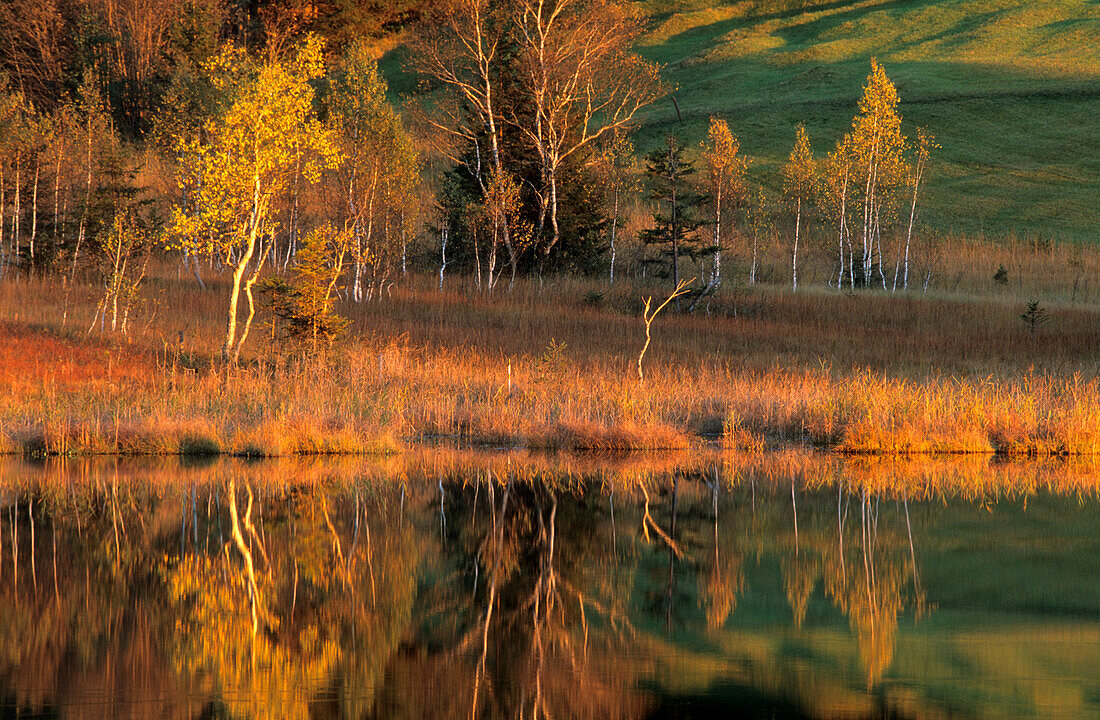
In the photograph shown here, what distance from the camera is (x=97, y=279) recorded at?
142ft

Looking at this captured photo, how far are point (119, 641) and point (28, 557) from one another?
3.53 m

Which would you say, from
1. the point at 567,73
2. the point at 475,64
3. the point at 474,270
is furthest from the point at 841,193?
the point at 475,64

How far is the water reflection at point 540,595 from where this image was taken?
740 cm

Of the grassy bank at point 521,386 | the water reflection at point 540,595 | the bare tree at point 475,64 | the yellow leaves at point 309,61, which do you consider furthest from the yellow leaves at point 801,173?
the water reflection at point 540,595

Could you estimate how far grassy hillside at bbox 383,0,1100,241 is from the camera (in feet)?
224

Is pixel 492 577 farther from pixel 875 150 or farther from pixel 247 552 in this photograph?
pixel 875 150

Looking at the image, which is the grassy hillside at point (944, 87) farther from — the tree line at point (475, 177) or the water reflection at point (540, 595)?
the water reflection at point (540, 595)

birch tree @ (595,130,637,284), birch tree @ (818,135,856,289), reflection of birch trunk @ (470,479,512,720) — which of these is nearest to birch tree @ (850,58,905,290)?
birch tree @ (818,135,856,289)

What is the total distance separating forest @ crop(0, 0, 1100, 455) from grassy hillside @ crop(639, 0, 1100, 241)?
11.4 ft

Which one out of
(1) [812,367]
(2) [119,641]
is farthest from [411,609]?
(1) [812,367]

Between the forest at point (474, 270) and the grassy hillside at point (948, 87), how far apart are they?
347 cm

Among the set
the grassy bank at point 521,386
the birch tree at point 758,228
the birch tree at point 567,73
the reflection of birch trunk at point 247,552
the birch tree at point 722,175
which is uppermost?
the birch tree at point 567,73

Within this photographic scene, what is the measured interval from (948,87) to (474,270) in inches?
2063

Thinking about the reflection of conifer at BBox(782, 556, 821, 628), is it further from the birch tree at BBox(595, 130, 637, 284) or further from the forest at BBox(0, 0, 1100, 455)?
the birch tree at BBox(595, 130, 637, 284)
